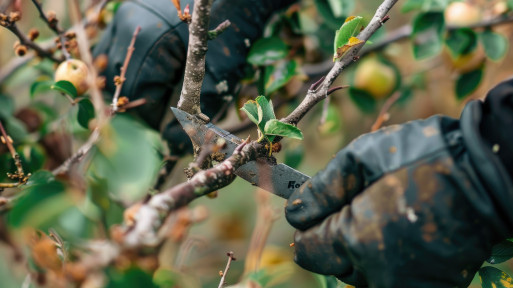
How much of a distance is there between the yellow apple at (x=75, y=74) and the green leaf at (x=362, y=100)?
0.64 metres

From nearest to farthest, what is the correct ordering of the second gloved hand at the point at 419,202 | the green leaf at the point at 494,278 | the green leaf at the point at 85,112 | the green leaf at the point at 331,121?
the second gloved hand at the point at 419,202, the green leaf at the point at 494,278, the green leaf at the point at 85,112, the green leaf at the point at 331,121

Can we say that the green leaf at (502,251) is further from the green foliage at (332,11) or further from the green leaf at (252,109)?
the green foliage at (332,11)

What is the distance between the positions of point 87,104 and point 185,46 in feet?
0.57

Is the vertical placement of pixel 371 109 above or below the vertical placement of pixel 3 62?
below

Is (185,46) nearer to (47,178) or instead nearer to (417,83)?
(47,178)

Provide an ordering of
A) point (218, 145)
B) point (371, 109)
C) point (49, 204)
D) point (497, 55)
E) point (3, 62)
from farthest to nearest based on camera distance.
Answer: point (3, 62)
point (371, 109)
point (497, 55)
point (218, 145)
point (49, 204)

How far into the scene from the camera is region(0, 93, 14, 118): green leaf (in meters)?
0.85

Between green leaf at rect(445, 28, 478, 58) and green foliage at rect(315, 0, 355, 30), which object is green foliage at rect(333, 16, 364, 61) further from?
green leaf at rect(445, 28, 478, 58)

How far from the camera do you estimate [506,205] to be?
17.3 inches

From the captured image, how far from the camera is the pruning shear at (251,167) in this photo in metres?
0.54

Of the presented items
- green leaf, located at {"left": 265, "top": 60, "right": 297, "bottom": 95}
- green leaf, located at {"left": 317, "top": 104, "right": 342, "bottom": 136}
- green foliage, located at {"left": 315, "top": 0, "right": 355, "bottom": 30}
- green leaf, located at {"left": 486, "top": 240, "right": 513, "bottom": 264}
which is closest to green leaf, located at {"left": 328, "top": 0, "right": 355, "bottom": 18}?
green foliage, located at {"left": 315, "top": 0, "right": 355, "bottom": 30}

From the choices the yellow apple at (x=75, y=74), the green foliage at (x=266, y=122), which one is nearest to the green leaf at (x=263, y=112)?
the green foliage at (x=266, y=122)

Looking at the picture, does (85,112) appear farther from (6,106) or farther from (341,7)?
(341,7)

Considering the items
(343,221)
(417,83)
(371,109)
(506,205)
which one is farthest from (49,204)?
(417,83)
